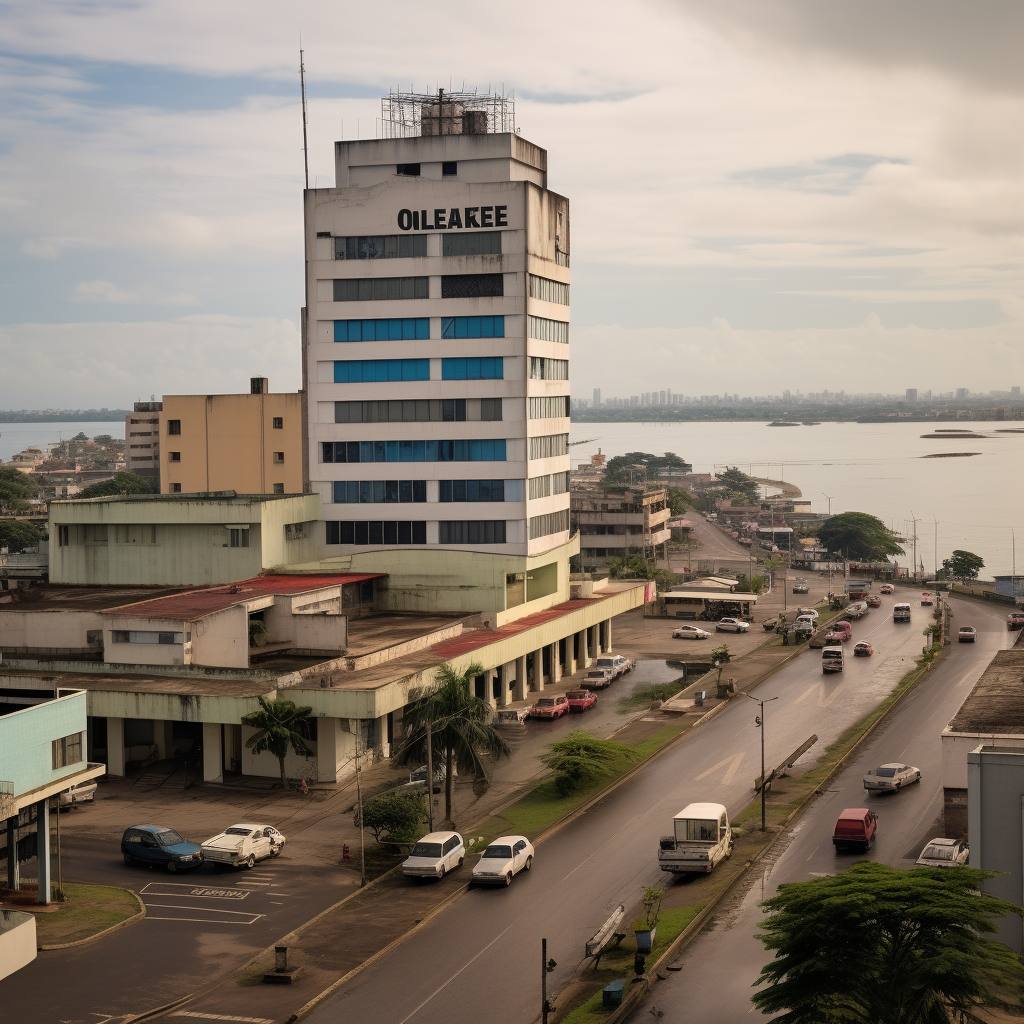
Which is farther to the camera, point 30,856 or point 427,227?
point 427,227

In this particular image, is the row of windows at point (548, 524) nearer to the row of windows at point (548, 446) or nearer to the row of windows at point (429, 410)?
the row of windows at point (548, 446)

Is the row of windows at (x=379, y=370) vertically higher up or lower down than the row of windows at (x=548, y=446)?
higher up

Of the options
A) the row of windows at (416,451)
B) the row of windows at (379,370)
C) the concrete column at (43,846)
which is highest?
the row of windows at (379,370)

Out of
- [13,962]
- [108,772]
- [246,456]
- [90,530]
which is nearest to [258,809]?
[108,772]

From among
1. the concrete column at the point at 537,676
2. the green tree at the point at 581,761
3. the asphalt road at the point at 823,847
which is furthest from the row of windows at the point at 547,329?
the asphalt road at the point at 823,847

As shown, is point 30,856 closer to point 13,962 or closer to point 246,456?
point 13,962

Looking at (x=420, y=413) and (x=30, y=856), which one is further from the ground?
(x=420, y=413)

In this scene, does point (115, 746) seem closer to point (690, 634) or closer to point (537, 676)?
point (537, 676)
